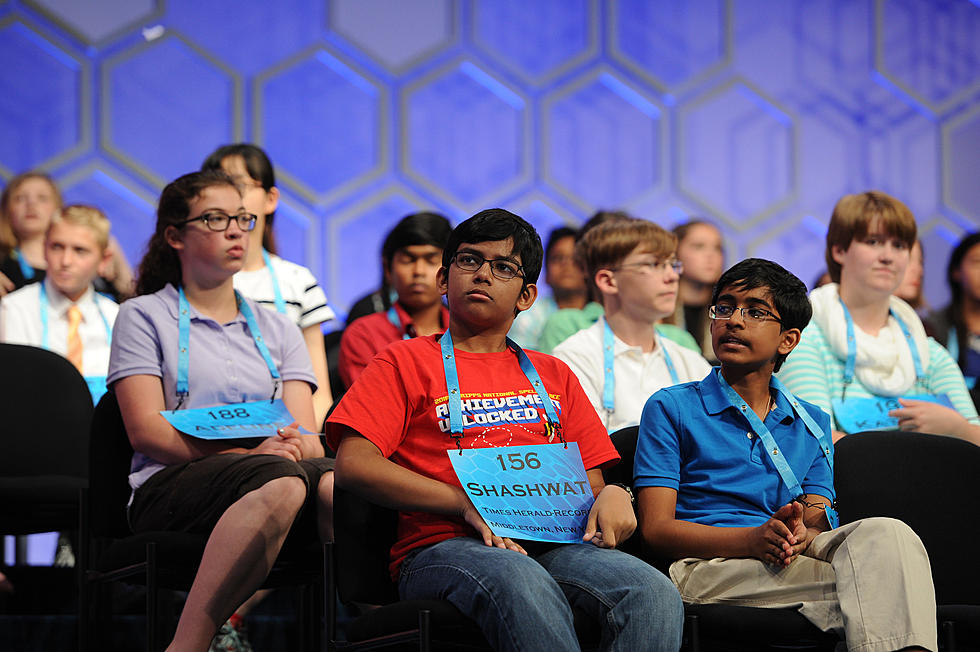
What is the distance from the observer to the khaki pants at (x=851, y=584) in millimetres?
2113

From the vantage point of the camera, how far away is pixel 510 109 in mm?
6105

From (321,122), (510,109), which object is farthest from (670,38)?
(321,122)

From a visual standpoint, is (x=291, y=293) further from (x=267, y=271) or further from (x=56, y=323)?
(x=56, y=323)

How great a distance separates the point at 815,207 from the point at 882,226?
2.86 metres

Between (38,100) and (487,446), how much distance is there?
419 cm

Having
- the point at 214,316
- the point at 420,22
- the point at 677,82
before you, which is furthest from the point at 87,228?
the point at 677,82

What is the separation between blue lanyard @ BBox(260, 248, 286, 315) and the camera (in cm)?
380

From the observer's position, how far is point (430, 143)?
19.6 ft

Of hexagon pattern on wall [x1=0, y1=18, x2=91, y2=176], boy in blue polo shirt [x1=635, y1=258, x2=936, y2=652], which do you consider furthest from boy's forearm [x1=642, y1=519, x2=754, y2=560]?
hexagon pattern on wall [x1=0, y1=18, x2=91, y2=176]

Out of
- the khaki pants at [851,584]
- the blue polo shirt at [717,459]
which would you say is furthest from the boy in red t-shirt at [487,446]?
the khaki pants at [851,584]

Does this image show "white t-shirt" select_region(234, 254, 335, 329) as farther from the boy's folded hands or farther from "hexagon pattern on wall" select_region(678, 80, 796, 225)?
"hexagon pattern on wall" select_region(678, 80, 796, 225)

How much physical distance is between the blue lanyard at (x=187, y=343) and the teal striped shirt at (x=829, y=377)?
1.53 m

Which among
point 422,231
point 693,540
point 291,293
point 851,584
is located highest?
point 422,231

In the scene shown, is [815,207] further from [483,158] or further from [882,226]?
[882,226]
